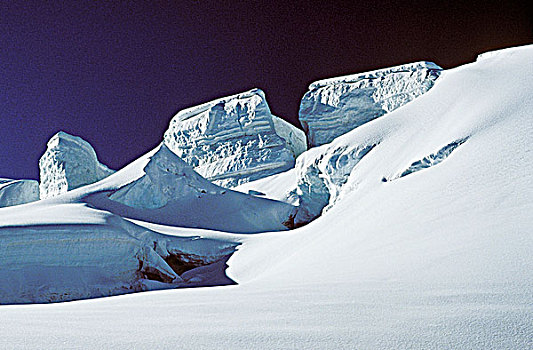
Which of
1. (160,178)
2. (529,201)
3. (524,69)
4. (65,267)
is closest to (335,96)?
(160,178)

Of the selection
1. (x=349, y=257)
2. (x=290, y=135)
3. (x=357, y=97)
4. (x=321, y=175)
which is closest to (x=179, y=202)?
(x=321, y=175)

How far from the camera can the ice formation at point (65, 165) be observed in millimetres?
20656

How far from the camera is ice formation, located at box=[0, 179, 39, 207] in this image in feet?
78.0

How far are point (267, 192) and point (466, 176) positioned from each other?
47.2ft

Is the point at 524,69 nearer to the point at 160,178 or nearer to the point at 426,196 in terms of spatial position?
the point at 426,196

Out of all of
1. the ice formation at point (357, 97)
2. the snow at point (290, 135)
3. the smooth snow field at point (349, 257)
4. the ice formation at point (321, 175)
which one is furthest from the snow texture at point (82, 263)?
the snow at point (290, 135)

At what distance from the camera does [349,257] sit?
3217mm

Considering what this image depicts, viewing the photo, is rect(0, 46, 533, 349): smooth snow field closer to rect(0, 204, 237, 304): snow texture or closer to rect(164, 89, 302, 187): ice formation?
rect(0, 204, 237, 304): snow texture

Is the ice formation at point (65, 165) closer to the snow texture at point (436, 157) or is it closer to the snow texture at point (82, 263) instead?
the snow texture at point (82, 263)

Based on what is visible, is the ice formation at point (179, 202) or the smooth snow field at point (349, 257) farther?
the ice formation at point (179, 202)

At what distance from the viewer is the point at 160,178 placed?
41.3 feet

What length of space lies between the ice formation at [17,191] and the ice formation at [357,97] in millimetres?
19728

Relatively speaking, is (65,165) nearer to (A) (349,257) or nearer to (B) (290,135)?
(B) (290,135)

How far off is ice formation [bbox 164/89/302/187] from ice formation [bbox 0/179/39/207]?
11349 millimetres
